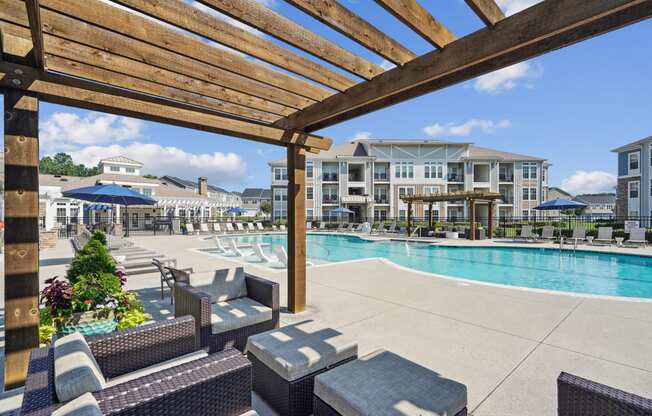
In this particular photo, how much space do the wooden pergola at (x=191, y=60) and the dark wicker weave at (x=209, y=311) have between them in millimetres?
1320

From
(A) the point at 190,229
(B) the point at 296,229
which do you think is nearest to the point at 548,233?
(B) the point at 296,229

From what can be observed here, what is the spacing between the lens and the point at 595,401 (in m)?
1.57

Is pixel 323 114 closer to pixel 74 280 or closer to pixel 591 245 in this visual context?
pixel 74 280

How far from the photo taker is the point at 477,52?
2.56 metres

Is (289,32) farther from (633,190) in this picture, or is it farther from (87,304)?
(633,190)

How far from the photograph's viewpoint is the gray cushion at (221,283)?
13.7 ft

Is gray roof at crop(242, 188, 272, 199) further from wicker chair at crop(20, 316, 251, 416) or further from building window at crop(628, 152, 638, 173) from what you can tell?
wicker chair at crop(20, 316, 251, 416)

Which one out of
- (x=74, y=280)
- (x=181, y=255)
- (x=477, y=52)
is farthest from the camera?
(x=181, y=255)

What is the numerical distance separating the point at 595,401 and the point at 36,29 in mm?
4143

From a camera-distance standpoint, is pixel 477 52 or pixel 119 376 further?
pixel 477 52

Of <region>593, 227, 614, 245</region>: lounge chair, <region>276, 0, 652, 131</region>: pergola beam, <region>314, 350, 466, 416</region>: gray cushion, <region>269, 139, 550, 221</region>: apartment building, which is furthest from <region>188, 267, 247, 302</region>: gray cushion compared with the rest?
<region>269, 139, 550, 221</region>: apartment building

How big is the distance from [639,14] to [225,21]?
303cm

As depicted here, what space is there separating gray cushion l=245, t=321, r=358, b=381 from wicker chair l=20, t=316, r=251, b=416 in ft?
1.44

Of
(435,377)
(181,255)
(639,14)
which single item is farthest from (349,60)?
(181,255)
